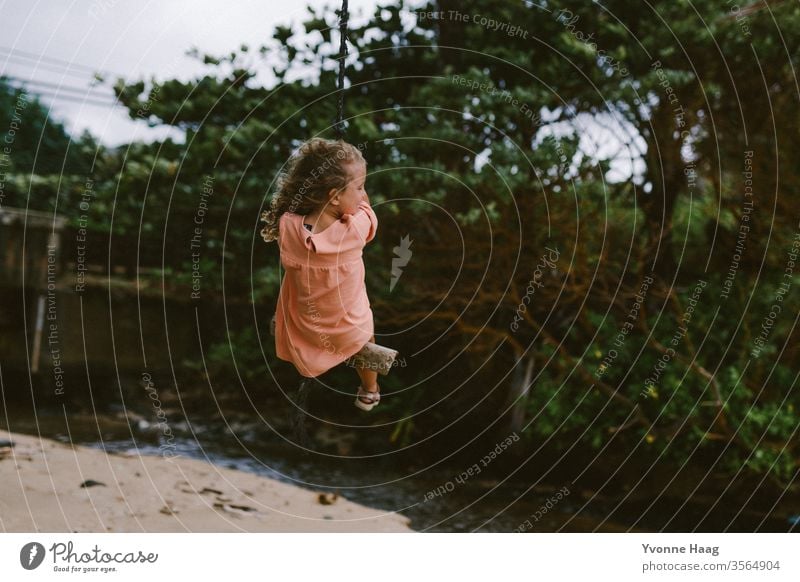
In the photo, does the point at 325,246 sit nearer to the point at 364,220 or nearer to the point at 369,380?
the point at 364,220

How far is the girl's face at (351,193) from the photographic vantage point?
1.44 metres

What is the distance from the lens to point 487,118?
3.18m

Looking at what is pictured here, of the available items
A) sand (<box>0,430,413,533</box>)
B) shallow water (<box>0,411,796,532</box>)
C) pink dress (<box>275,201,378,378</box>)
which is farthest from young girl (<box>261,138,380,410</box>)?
shallow water (<box>0,411,796,532</box>)

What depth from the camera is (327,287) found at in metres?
1.45

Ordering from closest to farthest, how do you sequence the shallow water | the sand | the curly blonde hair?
the curly blonde hair, the sand, the shallow water

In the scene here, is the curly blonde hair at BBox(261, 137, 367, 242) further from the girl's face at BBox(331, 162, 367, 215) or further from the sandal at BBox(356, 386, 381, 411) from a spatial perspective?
the sandal at BBox(356, 386, 381, 411)

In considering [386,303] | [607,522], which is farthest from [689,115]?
[607,522]

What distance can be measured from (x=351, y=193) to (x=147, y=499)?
72.1 inches

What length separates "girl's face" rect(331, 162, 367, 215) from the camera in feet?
4.71

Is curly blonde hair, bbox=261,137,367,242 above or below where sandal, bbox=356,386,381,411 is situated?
above

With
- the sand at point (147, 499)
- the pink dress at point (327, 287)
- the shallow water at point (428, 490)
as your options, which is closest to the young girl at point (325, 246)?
the pink dress at point (327, 287)

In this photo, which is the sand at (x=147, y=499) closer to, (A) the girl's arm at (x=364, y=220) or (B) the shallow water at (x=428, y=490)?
(B) the shallow water at (x=428, y=490)

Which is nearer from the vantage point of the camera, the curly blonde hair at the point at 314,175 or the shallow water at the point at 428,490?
the curly blonde hair at the point at 314,175
